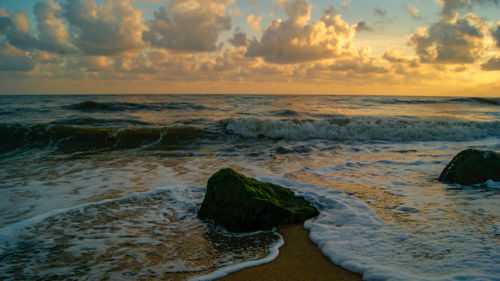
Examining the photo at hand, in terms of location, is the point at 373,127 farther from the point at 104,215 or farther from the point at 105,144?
the point at 104,215

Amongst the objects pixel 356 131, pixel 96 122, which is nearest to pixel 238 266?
pixel 356 131

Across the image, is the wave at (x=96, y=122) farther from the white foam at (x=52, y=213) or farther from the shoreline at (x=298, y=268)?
the shoreline at (x=298, y=268)

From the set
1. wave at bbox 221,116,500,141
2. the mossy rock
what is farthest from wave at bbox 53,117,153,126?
the mossy rock

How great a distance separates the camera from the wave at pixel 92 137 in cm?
966

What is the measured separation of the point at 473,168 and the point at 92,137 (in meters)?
10.6

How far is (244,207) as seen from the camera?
11.0 ft

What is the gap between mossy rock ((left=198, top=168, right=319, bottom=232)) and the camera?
10.9 feet

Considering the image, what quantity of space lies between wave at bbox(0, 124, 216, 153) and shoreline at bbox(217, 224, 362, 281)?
764 cm

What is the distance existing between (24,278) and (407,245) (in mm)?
3177

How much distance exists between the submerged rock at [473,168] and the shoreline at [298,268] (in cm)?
328

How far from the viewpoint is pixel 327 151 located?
8539 millimetres

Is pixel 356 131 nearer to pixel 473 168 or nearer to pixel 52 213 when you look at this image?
pixel 473 168

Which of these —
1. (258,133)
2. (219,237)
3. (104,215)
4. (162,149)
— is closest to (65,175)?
(104,215)

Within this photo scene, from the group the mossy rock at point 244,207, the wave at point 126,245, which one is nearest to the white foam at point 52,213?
the wave at point 126,245
